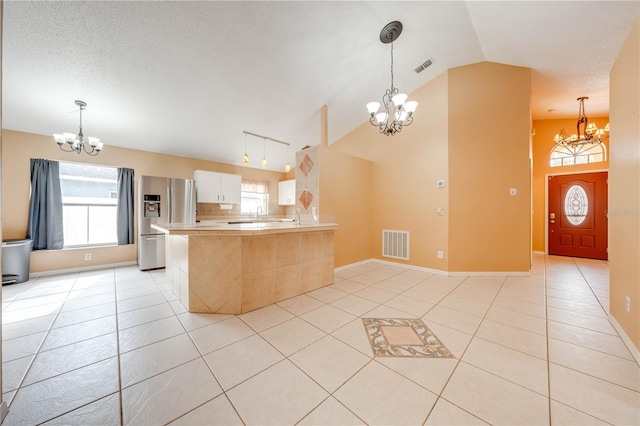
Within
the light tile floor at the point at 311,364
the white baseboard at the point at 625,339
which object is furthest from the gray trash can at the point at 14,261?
the white baseboard at the point at 625,339

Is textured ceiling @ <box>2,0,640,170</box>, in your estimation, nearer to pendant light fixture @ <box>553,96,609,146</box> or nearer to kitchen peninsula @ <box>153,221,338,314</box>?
pendant light fixture @ <box>553,96,609,146</box>

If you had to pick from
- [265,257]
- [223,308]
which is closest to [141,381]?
[223,308]

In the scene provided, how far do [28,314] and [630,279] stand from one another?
577 centimetres

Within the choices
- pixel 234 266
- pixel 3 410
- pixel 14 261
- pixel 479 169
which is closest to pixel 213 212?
pixel 14 261

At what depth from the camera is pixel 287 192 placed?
669 cm

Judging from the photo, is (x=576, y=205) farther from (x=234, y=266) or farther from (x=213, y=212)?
(x=213, y=212)

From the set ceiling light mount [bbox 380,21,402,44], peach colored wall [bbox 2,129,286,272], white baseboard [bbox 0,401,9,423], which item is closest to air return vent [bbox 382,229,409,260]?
ceiling light mount [bbox 380,21,402,44]

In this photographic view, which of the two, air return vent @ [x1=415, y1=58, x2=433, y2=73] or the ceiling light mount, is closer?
the ceiling light mount

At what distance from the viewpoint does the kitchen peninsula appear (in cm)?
248

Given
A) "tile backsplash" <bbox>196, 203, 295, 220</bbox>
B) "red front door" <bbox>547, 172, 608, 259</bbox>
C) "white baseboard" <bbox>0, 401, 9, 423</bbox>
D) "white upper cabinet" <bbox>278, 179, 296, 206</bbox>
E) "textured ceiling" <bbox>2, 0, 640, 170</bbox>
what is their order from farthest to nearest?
"white upper cabinet" <bbox>278, 179, 296, 206</bbox> → "tile backsplash" <bbox>196, 203, 295, 220</bbox> → "red front door" <bbox>547, 172, 608, 259</bbox> → "textured ceiling" <bbox>2, 0, 640, 170</bbox> → "white baseboard" <bbox>0, 401, 9, 423</bbox>

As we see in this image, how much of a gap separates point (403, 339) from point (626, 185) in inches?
90.4

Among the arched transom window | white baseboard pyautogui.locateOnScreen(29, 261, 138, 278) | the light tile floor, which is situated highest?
the arched transom window

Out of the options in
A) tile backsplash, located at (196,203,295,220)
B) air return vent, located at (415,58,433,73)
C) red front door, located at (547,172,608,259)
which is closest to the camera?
air return vent, located at (415,58,433,73)

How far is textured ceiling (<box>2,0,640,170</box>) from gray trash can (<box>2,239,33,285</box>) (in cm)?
187
